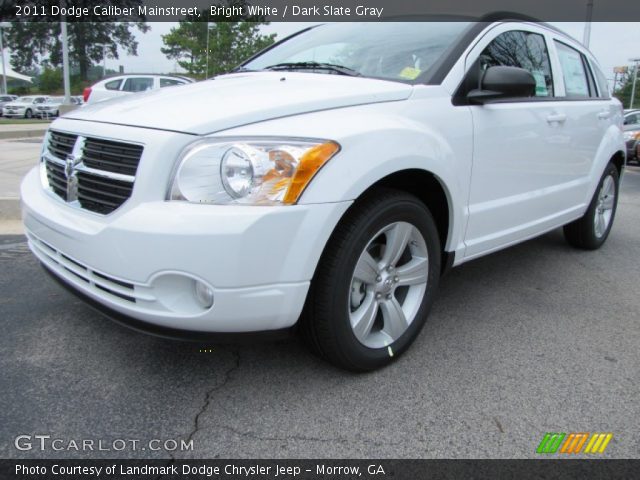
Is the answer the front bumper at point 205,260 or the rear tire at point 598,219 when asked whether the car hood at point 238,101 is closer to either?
the front bumper at point 205,260

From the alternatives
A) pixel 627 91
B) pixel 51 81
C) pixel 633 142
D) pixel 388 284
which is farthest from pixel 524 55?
pixel 627 91

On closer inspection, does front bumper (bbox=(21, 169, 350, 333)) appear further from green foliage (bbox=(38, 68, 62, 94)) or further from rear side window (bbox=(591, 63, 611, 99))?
green foliage (bbox=(38, 68, 62, 94))

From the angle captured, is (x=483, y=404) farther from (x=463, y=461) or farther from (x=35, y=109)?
(x=35, y=109)

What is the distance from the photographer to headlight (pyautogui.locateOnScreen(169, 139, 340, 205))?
1.81 meters

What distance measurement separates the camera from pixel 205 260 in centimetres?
175

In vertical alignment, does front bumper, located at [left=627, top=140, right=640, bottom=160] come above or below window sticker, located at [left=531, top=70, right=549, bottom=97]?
below

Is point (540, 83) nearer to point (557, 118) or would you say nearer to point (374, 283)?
point (557, 118)

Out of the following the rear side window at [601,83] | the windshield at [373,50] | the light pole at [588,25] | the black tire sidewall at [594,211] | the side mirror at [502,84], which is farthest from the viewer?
the light pole at [588,25]

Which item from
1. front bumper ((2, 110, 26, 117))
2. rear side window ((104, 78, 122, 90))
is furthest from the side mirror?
front bumper ((2, 110, 26, 117))

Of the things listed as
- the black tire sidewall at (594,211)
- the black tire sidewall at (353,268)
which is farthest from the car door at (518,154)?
the black tire sidewall at (594,211)

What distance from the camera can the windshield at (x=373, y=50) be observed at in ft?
8.71

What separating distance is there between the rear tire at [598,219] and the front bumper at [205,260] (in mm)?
3173

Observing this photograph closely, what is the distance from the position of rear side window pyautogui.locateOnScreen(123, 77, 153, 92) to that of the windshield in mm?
11256

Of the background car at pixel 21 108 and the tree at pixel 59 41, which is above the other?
the tree at pixel 59 41
